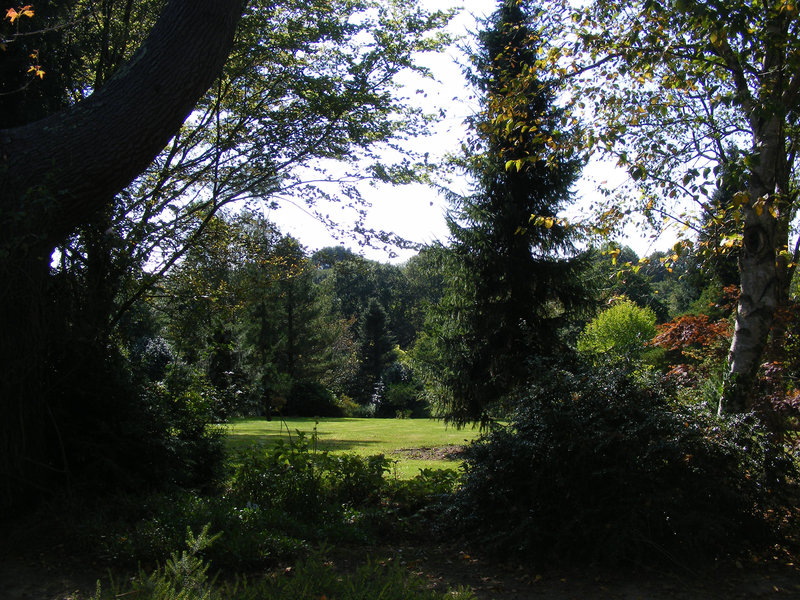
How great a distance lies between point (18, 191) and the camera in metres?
4.94

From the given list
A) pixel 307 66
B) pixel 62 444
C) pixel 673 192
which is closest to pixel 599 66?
pixel 673 192

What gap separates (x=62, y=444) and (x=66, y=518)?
0.74 meters

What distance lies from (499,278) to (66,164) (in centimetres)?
799

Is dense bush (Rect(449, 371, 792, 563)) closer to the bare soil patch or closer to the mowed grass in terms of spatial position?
the mowed grass

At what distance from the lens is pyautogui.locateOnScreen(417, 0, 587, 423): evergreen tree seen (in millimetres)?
11148

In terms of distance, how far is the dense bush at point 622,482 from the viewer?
4551 mm

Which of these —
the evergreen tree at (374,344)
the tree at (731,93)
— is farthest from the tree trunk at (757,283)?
the evergreen tree at (374,344)

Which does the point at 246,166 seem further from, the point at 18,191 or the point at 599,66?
the point at 599,66

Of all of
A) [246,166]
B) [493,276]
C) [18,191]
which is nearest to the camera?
[18,191]

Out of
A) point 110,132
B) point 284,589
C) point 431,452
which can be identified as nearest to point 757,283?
point 284,589

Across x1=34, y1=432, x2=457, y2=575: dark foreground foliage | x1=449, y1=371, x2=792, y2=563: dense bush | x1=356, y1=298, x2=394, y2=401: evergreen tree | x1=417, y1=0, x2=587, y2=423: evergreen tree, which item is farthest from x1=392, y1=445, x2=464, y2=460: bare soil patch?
x1=356, y1=298, x2=394, y2=401: evergreen tree

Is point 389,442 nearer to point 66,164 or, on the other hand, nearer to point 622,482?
point 622,482

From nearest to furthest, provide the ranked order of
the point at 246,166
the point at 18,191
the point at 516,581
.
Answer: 1. the point at 516,581
2. the point at 18,191
3. the point at 246,166

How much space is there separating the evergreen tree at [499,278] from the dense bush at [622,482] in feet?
18.8
